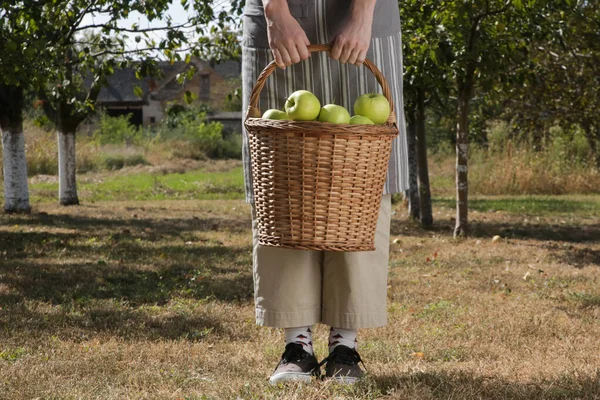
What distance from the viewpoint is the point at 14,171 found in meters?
11.1

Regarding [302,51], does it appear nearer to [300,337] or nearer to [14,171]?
[300,337]

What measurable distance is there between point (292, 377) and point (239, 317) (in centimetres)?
166

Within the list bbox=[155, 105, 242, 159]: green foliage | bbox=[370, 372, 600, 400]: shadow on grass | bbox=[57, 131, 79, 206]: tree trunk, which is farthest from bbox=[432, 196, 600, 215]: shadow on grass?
bbox=[155, 105, 242, 159]: green foliage

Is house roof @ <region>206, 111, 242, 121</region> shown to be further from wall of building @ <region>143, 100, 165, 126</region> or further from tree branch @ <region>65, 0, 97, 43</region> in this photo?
tree branch @ <region>65, 0, 97, 43</region>

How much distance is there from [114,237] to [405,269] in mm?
3423

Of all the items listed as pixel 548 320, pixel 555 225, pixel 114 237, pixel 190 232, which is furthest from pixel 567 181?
pixel 548 320

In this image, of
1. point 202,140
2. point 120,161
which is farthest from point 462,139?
point 202,140

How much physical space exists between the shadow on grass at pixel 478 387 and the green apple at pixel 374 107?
0.98m

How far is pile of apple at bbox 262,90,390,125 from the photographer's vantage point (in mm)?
2664

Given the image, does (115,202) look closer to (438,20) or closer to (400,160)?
(438,20)

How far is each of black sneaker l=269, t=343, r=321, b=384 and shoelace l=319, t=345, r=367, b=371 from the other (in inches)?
1.9

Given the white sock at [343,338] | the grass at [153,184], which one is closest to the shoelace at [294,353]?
the white sock at [343,338]

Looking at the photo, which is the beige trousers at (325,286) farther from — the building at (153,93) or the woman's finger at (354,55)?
the building at (153,93)

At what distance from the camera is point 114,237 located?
8453 millimetres
